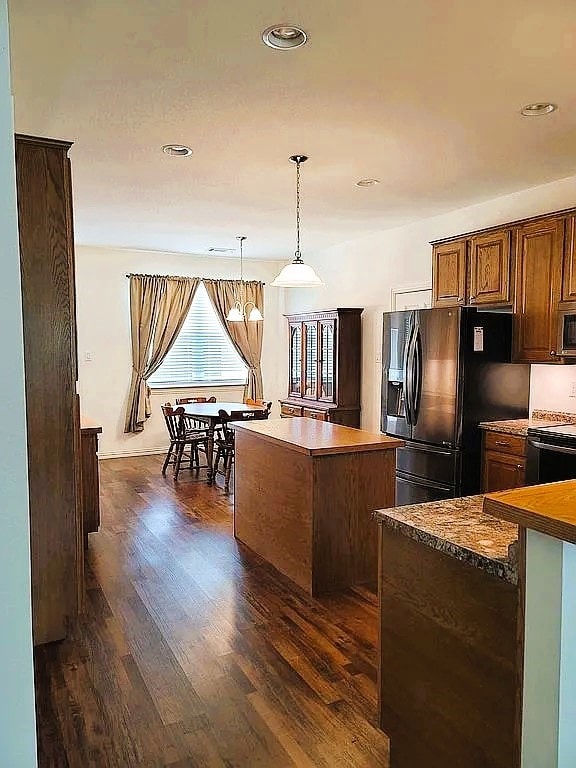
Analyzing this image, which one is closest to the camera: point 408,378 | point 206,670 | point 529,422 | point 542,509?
point 542,509

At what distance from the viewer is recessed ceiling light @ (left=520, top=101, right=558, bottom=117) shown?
3.01 metres

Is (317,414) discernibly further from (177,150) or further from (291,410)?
(177,150)

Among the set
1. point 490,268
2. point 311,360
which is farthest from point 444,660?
point 311,360

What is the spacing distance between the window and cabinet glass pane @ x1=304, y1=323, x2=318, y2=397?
57.7 inches

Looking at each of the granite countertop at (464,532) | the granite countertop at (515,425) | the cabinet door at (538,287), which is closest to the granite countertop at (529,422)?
the granite countertop at (515,425)

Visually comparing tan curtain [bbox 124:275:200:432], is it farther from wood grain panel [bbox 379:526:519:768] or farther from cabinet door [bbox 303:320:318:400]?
wood grain panel [bbox 379:526:519:768]

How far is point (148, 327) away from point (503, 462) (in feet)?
16.2

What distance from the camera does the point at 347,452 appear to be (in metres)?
3.47

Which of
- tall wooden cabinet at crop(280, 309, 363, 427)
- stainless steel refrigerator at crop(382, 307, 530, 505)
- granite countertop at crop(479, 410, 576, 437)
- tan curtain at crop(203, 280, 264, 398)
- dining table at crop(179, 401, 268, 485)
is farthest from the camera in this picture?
tan curtain at crop(203, 280, 264, 398)

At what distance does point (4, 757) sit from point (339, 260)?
22.7ft

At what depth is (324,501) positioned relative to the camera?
344cm

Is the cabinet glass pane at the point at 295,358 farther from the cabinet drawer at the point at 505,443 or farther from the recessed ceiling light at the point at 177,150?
the recessed ceiling light at the point at 177,150

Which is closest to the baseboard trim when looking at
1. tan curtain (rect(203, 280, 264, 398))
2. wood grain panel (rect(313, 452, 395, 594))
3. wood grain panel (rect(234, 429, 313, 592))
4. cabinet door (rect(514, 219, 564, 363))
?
tan curtain (rect(203, 280, 264, 398))

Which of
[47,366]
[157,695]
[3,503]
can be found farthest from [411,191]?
[3,503]
